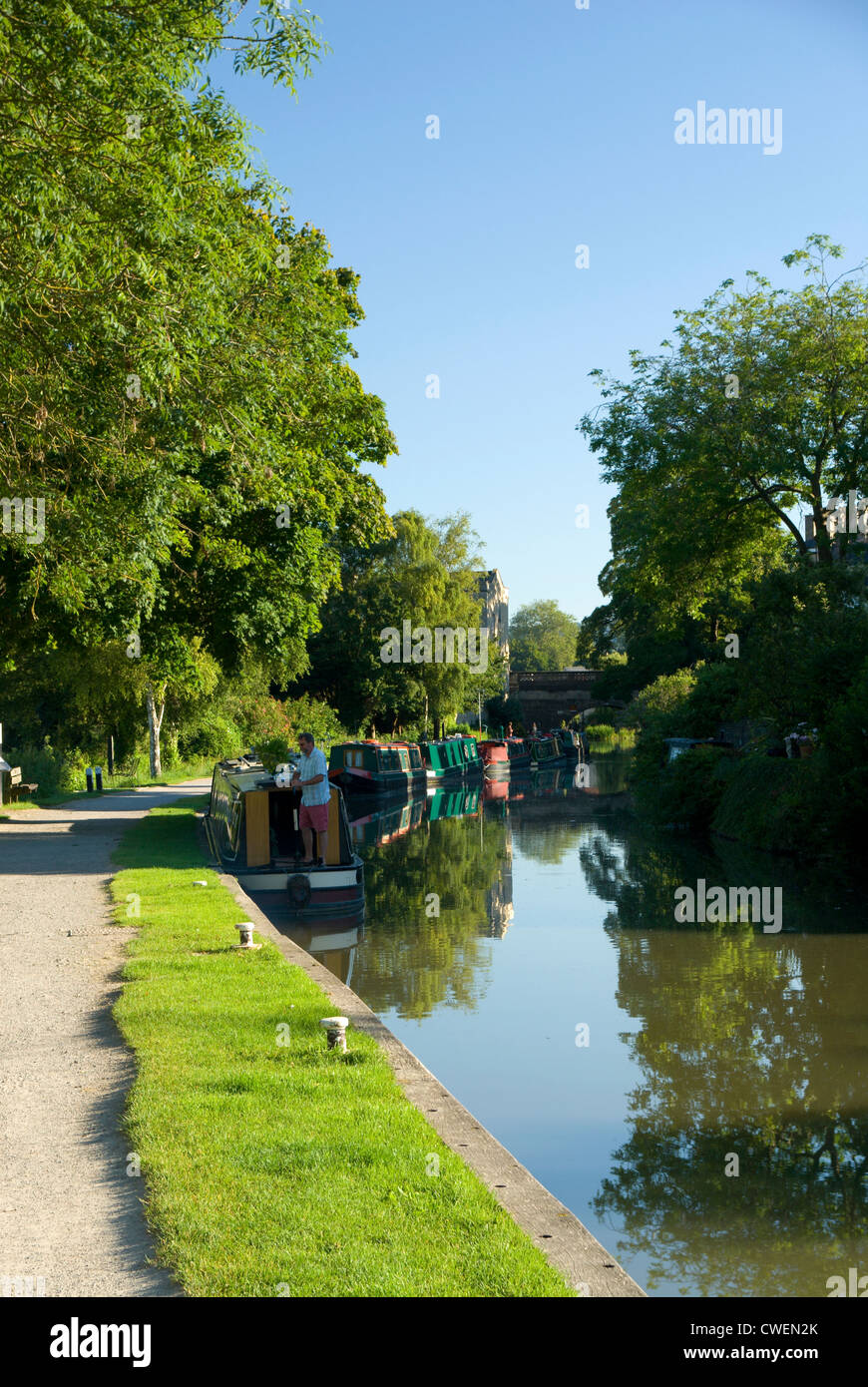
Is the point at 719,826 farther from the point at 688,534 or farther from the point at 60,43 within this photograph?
the point at 60,43

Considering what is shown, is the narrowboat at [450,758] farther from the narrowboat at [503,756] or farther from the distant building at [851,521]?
the distant building at [851,521]

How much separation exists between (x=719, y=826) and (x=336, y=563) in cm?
974

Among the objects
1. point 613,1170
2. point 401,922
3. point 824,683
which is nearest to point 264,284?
point 401,922

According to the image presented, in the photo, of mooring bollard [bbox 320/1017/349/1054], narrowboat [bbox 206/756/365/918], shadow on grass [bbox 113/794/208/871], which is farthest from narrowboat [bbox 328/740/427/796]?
mooring bollard [bbox 320/1017/349/1054]

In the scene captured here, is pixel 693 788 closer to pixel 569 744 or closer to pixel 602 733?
pixel 569 744

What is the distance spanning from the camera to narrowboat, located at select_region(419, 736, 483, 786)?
50.8 metres

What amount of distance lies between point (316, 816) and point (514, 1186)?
11.3 metres

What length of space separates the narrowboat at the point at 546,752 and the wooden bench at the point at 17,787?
37.0 metres

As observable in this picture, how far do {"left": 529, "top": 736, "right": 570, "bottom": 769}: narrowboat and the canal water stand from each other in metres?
45.0

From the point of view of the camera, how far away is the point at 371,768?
41531mm

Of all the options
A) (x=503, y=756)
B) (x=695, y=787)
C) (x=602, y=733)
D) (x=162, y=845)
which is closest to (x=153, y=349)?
(x=162, y=845)

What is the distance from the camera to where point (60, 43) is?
8281 mm

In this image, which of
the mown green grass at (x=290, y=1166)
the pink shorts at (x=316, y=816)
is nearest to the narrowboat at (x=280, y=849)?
the pink shorts at (x=316, y=816)

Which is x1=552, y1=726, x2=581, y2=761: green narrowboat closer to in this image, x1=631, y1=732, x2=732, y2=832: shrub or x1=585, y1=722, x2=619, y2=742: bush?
x1=585, y1=722, x2=619, y2=742: bush
